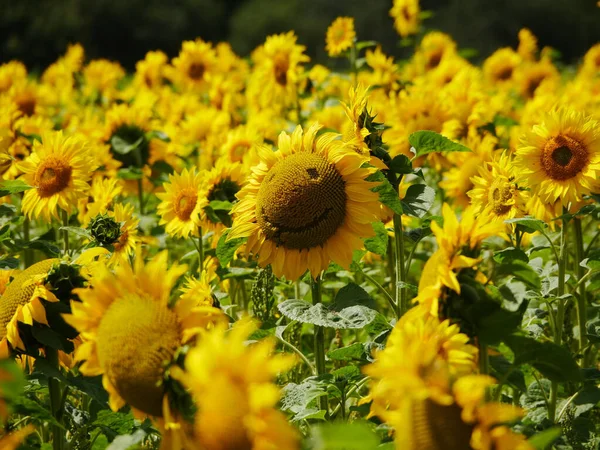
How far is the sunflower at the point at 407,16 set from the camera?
634 cm

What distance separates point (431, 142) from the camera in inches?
84.3

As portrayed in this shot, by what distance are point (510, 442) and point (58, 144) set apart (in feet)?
6.37

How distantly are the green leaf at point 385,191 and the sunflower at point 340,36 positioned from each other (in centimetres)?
308

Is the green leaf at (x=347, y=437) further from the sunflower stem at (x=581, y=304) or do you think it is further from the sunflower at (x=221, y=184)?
the sunflower at (x=221, y=184)

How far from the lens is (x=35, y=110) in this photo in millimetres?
4488

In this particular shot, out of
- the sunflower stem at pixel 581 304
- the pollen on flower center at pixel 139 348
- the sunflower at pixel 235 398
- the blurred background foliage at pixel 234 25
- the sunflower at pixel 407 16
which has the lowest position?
the sunflower at pixel 235 398

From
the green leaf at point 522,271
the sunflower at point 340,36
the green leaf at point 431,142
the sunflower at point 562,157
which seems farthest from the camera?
the sunflower at point 340,36

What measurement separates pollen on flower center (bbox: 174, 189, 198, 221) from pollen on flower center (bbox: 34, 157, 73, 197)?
35cm

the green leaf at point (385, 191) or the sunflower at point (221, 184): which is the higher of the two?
the sunflower at point (221, 184)

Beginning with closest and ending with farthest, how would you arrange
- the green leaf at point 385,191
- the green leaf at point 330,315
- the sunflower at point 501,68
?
the green leaf at point 330,315 < the green leaf at point 385,191 < the sunflower at point 501,68

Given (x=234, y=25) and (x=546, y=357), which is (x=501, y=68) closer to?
(x=546, y=357)

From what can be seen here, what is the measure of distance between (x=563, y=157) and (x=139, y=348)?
4.57 ft

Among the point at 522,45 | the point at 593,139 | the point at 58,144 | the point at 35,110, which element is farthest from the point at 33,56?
the point at 593,139

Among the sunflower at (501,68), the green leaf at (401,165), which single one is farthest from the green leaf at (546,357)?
the sunflower at (501,68)
